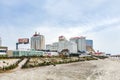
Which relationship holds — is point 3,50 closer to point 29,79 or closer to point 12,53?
point 12,53

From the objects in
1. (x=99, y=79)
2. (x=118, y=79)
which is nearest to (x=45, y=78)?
(x=99, y=79)

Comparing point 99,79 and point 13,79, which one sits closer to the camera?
point 13,79

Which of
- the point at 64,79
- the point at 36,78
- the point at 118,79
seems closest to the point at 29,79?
the point at 36,78

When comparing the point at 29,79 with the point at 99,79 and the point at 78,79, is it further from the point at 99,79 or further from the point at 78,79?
the point at 99,79

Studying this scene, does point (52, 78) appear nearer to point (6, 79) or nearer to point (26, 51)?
point (6, 79)

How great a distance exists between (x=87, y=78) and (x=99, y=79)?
10.1ft

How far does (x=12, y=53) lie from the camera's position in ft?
592

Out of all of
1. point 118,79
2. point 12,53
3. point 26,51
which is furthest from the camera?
point 26,51

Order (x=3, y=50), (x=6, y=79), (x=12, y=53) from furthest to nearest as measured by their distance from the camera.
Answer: (x=12, y=53) → (x=3, y=50) → (x=6, y=79)

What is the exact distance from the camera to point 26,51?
643ft

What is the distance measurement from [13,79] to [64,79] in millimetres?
10084

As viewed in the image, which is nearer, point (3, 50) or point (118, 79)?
point (118, 79)

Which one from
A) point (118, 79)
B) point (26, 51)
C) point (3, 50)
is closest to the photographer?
point (118, 79)

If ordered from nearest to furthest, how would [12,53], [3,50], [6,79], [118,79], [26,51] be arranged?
[6,79]
[118,79]
[3,50]
[12,53]
[26,51]
